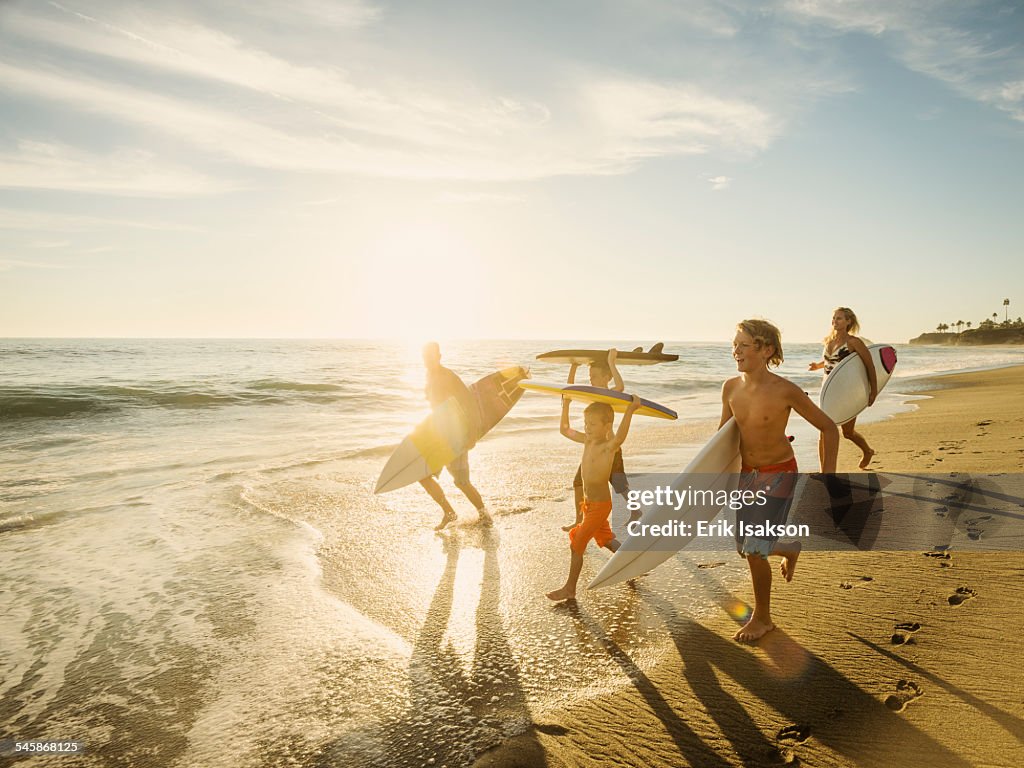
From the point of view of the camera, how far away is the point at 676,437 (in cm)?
1265

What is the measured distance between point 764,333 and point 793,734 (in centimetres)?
224

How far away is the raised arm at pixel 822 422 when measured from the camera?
3.51 m

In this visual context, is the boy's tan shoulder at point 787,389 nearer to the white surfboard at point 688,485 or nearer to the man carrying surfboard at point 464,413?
the white surfboard at point 688,485

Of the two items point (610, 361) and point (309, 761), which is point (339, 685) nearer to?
point (309, 761)

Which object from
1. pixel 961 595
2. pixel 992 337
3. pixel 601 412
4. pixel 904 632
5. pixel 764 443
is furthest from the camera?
pixel 992 337

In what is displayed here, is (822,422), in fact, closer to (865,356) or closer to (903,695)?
(903,695)

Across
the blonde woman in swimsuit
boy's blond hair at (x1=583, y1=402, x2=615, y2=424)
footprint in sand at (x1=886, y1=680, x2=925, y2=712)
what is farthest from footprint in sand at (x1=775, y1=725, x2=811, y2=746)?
the blonde woman in swimsuit

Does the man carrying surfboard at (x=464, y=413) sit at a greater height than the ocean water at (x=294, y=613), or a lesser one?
greater

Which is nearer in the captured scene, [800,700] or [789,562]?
[800,700]

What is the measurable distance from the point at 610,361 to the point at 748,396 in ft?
4.31

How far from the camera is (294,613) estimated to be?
4.39 m

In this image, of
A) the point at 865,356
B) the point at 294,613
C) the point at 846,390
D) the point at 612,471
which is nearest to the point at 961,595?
the point at 612,471

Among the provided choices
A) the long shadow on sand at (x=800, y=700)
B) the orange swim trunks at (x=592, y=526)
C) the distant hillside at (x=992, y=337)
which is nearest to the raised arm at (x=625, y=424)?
the orange swim trunks at (x=592, y=526)

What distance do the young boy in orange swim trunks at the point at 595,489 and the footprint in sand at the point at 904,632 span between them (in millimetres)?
1824
